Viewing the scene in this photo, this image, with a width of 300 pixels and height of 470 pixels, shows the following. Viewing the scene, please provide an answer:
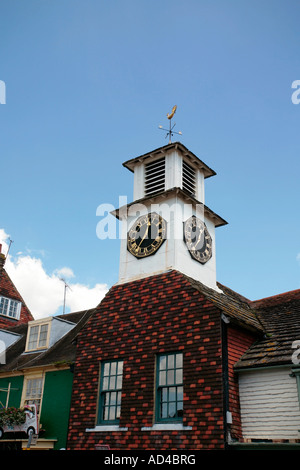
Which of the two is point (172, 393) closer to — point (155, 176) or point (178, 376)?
point (178, 376)

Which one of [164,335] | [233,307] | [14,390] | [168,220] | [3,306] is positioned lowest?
[14,390]

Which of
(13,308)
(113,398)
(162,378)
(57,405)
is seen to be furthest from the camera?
(13,308)

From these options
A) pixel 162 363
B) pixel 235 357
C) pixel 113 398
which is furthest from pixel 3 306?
pixel 235 357

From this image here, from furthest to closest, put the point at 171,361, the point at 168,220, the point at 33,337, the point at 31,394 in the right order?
the point at 33,337
the point at 31,394
the point at 168,220
the point at 171,361

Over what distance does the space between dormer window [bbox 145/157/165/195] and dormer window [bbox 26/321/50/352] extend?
28.0 feet

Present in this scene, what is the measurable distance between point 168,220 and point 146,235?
102 centimetres

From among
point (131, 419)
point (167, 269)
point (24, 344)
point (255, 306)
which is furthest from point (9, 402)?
point (255, 306)

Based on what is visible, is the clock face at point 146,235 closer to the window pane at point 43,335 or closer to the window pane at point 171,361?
the window pane at point 171,361

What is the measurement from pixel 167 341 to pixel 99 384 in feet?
9.54

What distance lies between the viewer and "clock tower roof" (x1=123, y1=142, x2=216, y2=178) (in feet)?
62.8

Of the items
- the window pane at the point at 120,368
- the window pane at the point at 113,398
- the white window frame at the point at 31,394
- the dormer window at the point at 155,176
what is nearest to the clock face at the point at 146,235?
the dormer window at the point at 155,176

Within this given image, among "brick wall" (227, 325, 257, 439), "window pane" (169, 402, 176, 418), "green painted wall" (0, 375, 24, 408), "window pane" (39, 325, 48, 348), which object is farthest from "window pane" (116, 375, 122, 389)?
"window pane" (39, 325, 48, 348)

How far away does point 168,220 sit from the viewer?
58.0 ft
